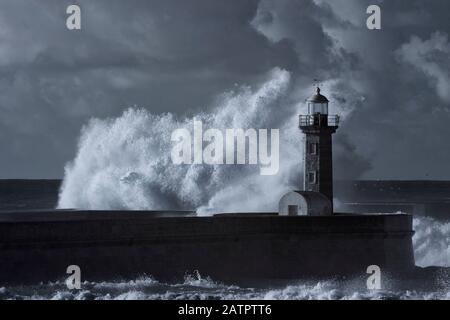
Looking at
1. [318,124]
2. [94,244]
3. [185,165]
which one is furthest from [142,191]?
[94,244]

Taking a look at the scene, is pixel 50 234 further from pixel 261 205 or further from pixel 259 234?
pixel 261 205

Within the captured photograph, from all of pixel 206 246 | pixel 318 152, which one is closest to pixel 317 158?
pixel 318 152

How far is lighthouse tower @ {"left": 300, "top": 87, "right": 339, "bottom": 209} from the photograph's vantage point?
3017cm

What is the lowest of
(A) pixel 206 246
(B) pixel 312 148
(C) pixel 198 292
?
(C) pixel 198 292

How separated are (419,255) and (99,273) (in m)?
15.8

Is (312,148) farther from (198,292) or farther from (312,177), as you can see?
(198,292)

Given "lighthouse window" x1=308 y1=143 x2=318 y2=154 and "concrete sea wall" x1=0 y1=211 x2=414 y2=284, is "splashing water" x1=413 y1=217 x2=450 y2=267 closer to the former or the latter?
"concrete sea wall" x1=0 y1=211 x2=414 y2=284

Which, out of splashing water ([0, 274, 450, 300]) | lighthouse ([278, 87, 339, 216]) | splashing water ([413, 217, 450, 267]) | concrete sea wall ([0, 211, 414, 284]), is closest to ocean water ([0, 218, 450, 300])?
splashing water ([0, 274, 450, 300])

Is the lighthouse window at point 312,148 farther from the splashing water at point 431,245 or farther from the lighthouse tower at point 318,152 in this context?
the splashing water at point 431,245

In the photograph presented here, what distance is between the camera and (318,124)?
30219 mm

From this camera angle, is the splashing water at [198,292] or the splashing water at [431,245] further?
the splashing water at [431,245]

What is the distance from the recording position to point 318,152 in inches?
1188

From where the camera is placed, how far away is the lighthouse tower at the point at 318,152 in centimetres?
3017

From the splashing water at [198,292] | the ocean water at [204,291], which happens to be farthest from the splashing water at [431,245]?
the splashing water at [198,292]
